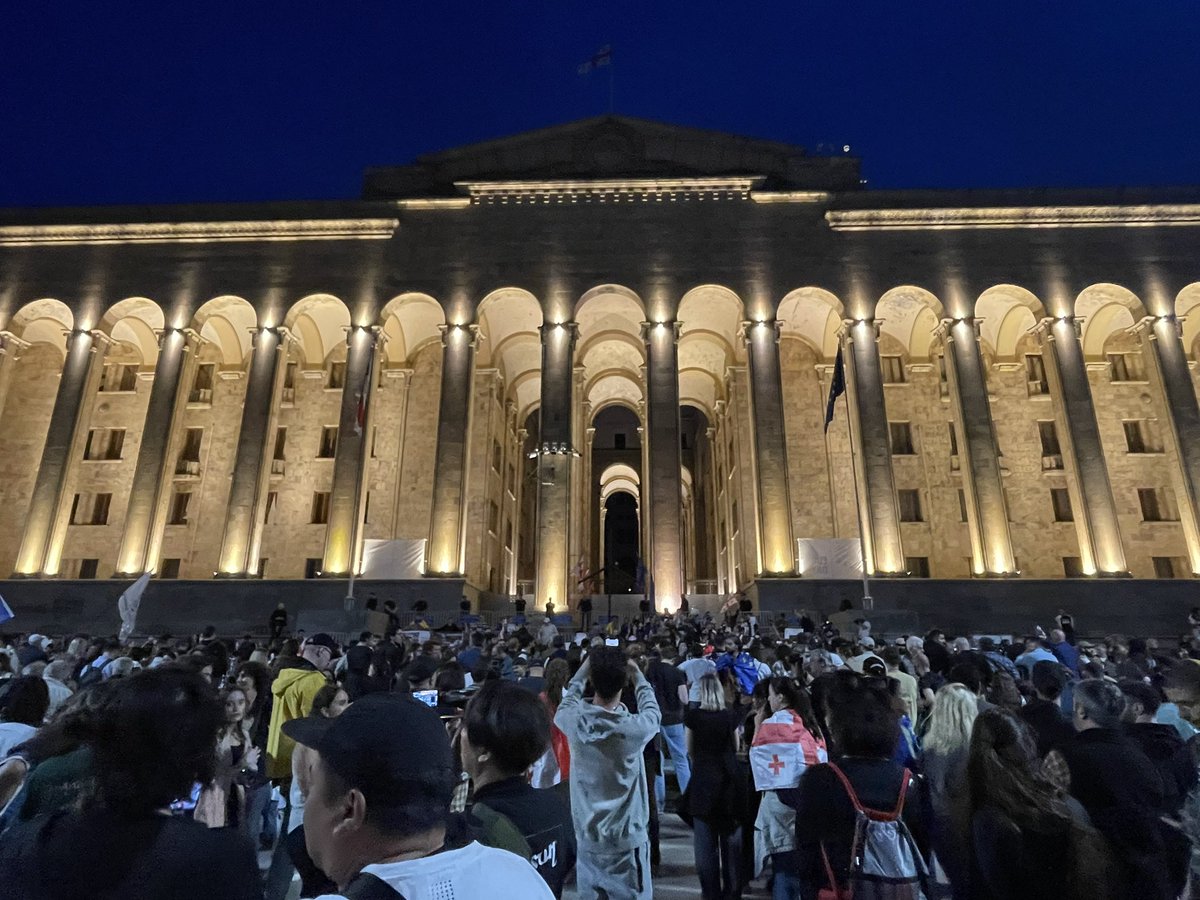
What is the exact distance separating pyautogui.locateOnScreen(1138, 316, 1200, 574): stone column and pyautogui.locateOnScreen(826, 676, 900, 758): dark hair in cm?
3018

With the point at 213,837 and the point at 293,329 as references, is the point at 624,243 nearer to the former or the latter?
the point at 293,329

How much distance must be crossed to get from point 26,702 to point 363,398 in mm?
24315

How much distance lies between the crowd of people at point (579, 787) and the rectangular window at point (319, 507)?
1101 inches

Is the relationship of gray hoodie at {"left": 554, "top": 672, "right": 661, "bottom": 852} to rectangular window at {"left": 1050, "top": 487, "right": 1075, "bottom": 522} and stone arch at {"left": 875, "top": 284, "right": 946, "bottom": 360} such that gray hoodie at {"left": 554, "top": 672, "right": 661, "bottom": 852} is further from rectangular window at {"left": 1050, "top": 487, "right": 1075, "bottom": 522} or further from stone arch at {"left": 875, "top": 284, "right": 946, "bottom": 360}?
rectangular window at {"left": 1050, "top": 487, "right": 1075, "bottom": 522}

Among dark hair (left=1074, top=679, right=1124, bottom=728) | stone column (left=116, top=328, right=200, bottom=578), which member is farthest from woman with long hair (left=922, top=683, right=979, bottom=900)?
stone column (left=116, top=328, right=200, bottom=578)

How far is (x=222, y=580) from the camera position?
88.0 feet

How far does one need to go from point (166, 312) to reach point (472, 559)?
52.6 ft

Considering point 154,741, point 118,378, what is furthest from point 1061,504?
point 118,378

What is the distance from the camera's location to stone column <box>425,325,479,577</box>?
91.1 feet

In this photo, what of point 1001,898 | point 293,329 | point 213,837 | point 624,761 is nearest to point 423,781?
point 213,837

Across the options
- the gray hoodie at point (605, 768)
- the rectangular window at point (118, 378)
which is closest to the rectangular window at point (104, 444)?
the rectangular window at point (118, 378)

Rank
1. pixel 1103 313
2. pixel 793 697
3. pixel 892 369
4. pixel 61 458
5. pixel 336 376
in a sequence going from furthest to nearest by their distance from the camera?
pixel 336 376
pixel 892 369
pixel 1103 313
pixel 61 458
pixel 793 697

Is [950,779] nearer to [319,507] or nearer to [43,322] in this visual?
[319,507]

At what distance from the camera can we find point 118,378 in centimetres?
3581
